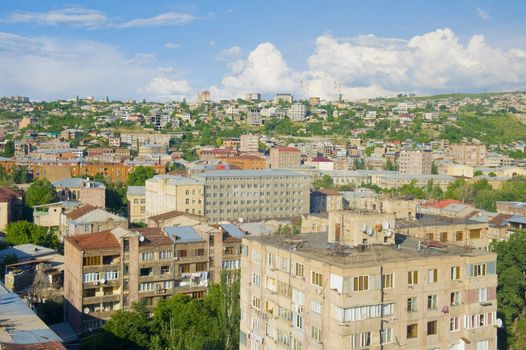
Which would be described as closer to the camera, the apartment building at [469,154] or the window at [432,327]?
the window at [432,327]

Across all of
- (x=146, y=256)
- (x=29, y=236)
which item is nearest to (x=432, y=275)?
(x=146, y=256)

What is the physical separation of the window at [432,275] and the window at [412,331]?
4.86ft

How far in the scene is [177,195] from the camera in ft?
229

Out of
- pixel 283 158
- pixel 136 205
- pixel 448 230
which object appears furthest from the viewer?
pixel 283 158

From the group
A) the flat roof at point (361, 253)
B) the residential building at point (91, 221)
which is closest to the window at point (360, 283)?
the flat roof at point (361, 253)

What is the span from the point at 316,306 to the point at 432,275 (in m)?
3.90

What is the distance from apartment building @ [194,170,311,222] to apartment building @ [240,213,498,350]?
49930mm

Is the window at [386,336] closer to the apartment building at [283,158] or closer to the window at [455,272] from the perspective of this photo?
the window at [455,272]

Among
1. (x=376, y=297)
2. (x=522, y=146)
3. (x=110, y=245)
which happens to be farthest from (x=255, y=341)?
(x=522, y=146)

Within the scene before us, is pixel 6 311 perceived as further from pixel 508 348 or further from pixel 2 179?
pixel 2 179

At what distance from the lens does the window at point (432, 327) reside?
67.6ft

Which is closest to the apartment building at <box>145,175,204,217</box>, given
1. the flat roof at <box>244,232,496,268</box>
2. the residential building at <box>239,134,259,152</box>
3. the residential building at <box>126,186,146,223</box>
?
the residential building at <box>126,186,146,223</box>

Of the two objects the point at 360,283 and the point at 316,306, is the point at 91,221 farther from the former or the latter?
the point at 360,283

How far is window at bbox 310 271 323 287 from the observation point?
19.8 meters
